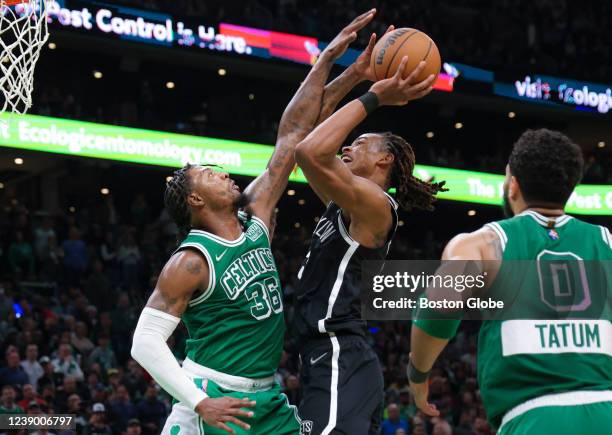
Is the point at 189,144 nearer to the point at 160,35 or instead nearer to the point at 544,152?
the point at 160,35

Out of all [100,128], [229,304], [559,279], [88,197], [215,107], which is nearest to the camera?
[559,279]

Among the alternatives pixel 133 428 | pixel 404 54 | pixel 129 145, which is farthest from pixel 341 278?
pixel 129 145

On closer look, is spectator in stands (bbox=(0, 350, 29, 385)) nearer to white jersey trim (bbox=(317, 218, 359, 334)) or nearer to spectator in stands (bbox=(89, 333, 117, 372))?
spectator in stands (bbox=(89, 333, 117, 372))

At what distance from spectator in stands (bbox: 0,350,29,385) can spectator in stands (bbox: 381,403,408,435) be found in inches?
160

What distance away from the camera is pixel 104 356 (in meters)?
12.6

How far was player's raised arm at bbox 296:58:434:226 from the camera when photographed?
4.43 m

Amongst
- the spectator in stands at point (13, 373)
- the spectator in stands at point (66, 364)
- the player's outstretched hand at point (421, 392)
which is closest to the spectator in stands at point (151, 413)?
the spectator in stands at point (66, 364)

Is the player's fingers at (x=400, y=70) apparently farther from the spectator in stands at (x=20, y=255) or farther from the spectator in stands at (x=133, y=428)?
the spectator in stands at (x=20, y=255)

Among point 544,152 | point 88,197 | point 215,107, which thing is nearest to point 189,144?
→ point 88,197

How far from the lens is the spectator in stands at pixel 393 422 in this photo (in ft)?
38.7

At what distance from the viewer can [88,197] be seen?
2025 centimetres

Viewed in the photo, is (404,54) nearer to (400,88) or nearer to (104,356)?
(400,88)

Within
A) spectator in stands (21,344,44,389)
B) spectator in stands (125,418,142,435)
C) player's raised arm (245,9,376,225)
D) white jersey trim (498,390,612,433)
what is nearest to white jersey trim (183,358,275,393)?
player's raised arm (245,9,376,225)

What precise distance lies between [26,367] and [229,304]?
741 cm
